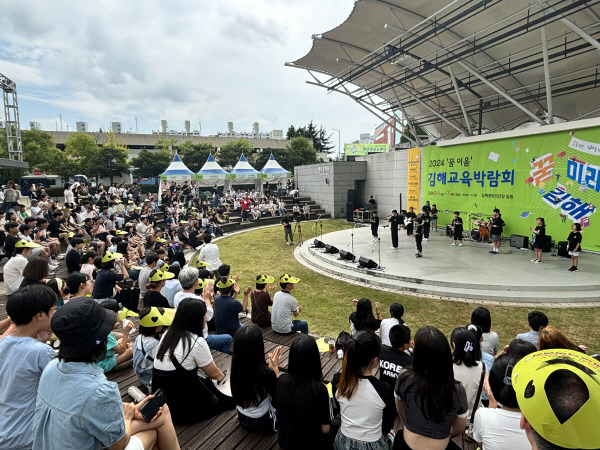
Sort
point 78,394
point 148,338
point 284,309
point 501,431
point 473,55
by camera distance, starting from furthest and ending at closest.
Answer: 1. point 473,55
2. point 284,309
3. point 148,338
4. point 501,431
5. point 78,394

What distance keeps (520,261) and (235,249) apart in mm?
11543

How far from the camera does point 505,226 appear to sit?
532 inches

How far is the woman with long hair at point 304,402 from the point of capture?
245 centimetres

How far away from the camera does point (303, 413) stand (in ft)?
8.05

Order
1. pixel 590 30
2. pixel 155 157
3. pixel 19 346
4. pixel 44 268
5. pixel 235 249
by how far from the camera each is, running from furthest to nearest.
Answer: pixel 155 157 → pixel 235 249 → pixel 590 30 → pixel 44 268 → pixel 19 346

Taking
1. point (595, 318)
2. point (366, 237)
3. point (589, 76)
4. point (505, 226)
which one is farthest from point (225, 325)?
point (589, 76)

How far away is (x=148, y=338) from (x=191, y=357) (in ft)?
2.04

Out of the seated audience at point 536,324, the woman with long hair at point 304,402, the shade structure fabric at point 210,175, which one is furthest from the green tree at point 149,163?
the woman with long hair at point 304,402

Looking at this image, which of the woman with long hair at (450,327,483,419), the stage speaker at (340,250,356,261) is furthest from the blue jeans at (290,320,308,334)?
the stage speaker at (340,250,356,261)

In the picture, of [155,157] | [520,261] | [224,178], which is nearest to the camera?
[520,261]

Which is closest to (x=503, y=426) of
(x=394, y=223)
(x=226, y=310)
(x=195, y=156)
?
(x=226, y=310)

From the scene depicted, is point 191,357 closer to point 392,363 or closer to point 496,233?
point 392,363

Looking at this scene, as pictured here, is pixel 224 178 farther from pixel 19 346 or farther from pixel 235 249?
pixel 19 346

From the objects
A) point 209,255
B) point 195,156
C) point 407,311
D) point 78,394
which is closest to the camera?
point 78,394
